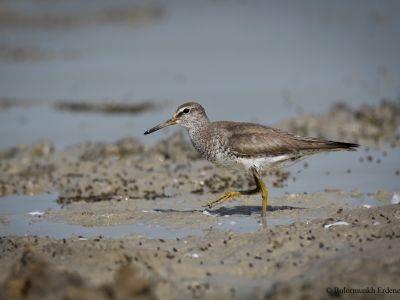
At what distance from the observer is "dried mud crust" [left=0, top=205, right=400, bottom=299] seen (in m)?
7.04

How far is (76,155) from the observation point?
50.6 ft

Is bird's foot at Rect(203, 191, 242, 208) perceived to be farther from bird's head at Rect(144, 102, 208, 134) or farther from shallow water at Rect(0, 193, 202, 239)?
bird's head at Rect(144, 102, 208, 134)

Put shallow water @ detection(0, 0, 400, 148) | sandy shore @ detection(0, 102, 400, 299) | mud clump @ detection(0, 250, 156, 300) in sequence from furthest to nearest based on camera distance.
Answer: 1. shallow water @ detection(0, 0, 400, 148)
2. sandy shore @ detection(0, 102, 400, 299)
3. mud clump @ detection(0, 250, 156, 300)

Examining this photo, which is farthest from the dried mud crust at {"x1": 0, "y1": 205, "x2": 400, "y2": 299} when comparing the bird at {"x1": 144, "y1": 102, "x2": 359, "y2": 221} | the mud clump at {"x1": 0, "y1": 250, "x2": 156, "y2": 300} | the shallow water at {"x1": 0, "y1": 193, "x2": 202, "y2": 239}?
the bird at {"x1": 144, "y1": 102, "x2": 359, "y2": 221}

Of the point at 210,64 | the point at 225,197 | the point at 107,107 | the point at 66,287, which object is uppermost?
the point at 210,64

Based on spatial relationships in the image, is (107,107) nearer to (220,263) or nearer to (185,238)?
(185,238)

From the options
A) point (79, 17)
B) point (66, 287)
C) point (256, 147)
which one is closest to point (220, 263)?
point (66, 287)

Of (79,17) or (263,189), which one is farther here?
(79,17)

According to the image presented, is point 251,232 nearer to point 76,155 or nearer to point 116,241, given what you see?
point 116,241

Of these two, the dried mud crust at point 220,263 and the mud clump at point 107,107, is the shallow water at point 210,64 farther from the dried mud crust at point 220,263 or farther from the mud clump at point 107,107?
the dried mud crust at point 220,263

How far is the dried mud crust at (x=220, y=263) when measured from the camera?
7035 mm

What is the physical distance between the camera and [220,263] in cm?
870

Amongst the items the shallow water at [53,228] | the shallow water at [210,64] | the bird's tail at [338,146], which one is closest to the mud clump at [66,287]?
the shallow water at [53,228]

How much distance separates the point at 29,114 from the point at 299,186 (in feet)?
29.7
